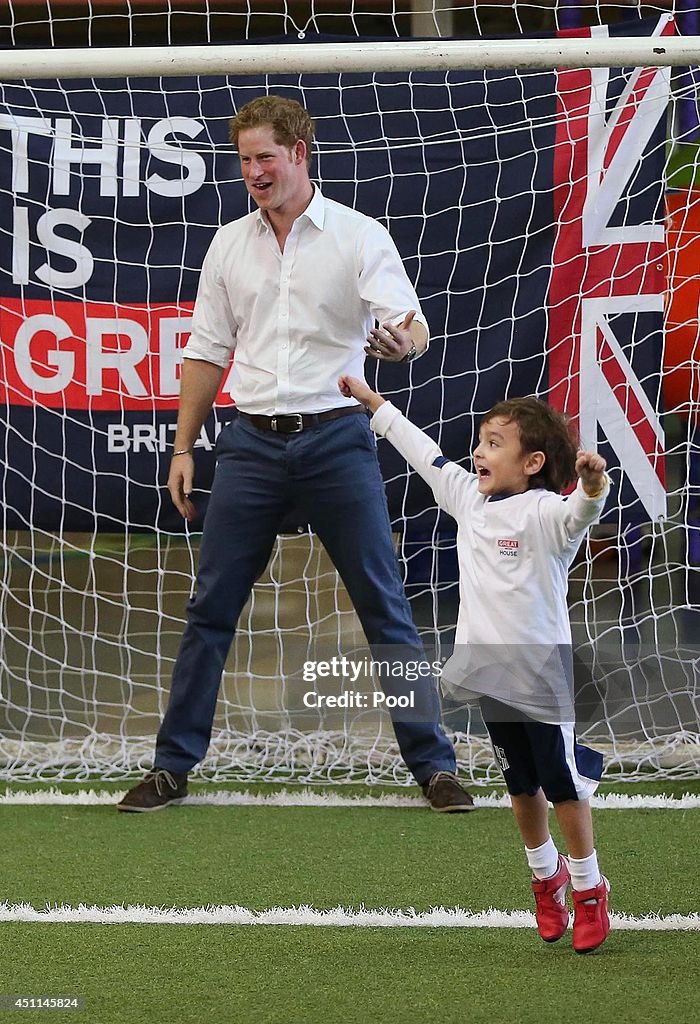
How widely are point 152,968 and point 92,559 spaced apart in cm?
220

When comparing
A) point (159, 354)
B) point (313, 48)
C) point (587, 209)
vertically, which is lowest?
point (159, 354)

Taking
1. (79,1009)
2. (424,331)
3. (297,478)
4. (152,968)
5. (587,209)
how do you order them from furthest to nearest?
(587,209), (297,478), (424,331), (152,968), (79,1009)

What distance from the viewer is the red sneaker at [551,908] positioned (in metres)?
2.39

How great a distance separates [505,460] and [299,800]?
1.61 m

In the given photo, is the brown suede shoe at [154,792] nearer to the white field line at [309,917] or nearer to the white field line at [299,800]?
the white field line at [299,800]

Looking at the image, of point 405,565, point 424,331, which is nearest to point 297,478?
point 424,331

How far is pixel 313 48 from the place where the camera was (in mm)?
3129

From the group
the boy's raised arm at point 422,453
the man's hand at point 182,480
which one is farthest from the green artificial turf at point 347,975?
the man's hand at point 182,480

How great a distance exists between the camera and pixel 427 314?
4.21 meters

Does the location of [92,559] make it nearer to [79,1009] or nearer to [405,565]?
[405,565]

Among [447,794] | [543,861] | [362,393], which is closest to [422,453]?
[362,393]

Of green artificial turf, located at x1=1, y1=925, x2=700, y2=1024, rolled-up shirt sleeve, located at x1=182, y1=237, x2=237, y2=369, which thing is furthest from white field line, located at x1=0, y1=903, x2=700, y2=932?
rolled-up shirt sleeve, located at x1=182, y1=237, x2=237, y2=369

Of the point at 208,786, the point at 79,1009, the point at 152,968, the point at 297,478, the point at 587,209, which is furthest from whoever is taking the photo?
the point at 587,209

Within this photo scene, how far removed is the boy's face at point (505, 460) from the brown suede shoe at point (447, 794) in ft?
4.40
